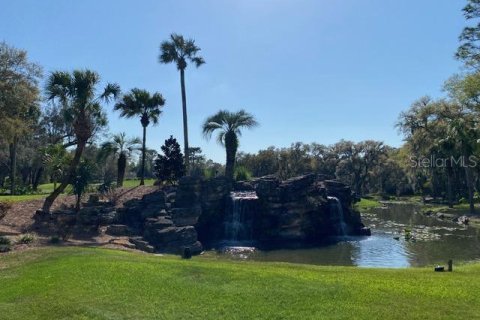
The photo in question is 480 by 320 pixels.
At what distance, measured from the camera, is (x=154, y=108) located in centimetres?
4378

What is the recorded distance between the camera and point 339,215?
133 ft

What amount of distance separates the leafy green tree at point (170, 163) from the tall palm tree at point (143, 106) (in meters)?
3.40

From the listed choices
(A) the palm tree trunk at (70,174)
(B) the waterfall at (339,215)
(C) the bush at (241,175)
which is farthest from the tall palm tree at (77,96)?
(B) the waterfall at (339,215)

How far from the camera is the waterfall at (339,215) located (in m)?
39.0

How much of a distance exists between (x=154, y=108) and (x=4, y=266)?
28.0m

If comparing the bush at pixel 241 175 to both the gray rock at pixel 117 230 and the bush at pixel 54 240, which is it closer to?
the gray rock at pixel 117 230

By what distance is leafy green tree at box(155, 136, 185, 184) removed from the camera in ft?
133

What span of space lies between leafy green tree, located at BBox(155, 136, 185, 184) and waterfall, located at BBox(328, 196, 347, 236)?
47.0 feet

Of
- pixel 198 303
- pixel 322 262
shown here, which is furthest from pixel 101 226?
pixel 198 303

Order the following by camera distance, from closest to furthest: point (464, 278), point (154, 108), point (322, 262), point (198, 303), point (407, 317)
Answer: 1. point (407, 317)
2. point (198, 303)
3. point (464, 278)
4. point (322, 262)
5. point (154, 108)

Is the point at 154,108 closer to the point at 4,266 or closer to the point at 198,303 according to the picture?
the point at 4,266

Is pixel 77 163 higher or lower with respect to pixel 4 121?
lower

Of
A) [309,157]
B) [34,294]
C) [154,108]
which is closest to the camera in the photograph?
[34,294]

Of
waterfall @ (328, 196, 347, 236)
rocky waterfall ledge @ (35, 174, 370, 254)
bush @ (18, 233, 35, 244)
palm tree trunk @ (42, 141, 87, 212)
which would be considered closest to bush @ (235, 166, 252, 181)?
rocky waterfall ledge @ (35, 174, 370, 254)
